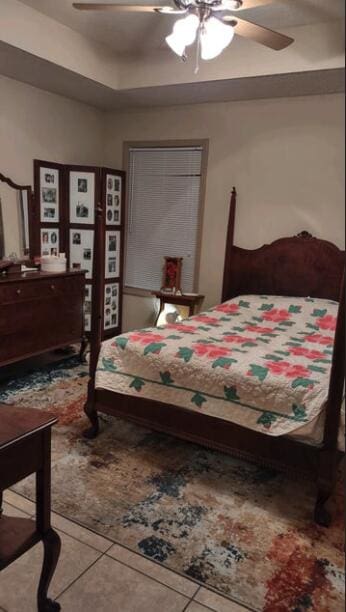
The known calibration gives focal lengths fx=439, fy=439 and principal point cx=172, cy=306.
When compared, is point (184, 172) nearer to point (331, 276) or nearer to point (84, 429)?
point (331, 276)

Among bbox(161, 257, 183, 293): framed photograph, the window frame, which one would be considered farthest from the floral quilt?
the window frame

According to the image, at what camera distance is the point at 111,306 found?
4867 mm

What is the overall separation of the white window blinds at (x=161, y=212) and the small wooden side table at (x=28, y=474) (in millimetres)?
3273

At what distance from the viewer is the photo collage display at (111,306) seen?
4.77m

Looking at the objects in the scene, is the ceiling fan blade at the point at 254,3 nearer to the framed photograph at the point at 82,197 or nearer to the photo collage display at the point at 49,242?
the framed photograph at the point at 82,197

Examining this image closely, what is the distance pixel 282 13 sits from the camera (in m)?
2.86

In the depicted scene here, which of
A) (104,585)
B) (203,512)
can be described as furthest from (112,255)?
Answer: (104,585)

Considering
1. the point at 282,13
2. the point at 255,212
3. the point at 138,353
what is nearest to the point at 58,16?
the point at 282,13

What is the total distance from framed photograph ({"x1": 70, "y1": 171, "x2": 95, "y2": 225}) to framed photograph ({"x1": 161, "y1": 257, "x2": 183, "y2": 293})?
34.5 inches

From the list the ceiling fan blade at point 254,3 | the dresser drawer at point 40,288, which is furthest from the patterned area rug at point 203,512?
the ceiling fan blade at point 254,3

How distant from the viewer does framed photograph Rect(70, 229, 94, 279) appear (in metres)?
4.40

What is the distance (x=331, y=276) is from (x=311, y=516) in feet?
5.88

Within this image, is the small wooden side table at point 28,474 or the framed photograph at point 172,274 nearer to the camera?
the small wooden side table at point 28,474

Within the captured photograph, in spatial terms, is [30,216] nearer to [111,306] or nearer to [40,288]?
[40,288]
